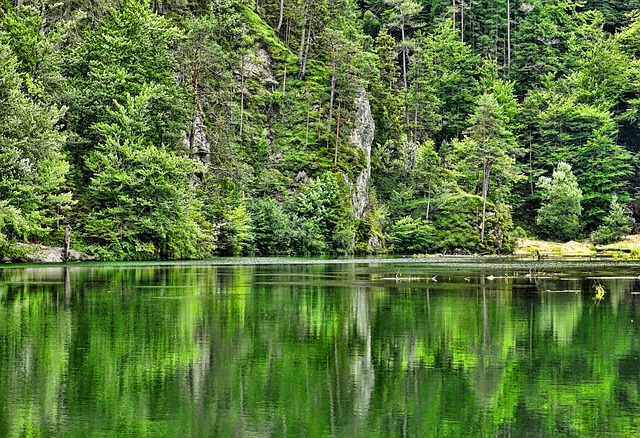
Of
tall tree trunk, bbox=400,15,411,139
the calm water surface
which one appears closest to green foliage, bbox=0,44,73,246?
the calm water surface

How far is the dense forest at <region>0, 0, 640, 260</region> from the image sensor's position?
52.0m

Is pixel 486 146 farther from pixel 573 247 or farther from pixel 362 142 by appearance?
pixel 573 247

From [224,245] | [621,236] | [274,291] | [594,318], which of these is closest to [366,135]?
[224,245]

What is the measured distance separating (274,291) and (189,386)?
53.5 ft

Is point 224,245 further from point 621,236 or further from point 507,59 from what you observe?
point 507,59

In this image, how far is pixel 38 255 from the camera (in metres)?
46.7

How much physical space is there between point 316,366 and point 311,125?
70.0 metres

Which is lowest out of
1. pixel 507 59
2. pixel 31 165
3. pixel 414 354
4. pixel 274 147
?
pixel 414 354

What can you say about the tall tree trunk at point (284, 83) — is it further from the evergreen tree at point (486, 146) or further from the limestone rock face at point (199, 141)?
the evergreen tree at point (486, 146)

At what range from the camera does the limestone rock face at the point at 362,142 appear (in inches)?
3034

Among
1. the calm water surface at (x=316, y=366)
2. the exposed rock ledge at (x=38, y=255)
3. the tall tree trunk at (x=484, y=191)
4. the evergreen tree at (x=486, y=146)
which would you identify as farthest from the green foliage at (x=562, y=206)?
the calm water surface at (x=316, y=366)

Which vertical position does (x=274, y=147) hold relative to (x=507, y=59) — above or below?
below

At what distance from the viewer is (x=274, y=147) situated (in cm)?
7819

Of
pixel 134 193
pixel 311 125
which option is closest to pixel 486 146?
pixel 311 125
